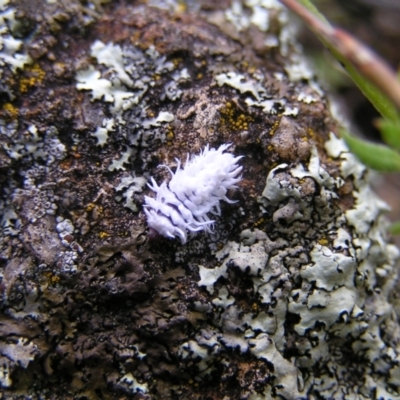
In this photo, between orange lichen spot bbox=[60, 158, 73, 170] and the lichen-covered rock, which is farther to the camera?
orange lichen spot bbox=[60, 158, 73, 170]

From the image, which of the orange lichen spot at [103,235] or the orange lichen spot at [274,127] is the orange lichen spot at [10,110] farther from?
the orange lichen spot at [274,127]

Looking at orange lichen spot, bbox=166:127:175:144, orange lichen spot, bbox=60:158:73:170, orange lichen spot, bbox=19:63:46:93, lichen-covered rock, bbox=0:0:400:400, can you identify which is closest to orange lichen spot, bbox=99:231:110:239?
lichen-covered rock, bbox=0:0:400:400

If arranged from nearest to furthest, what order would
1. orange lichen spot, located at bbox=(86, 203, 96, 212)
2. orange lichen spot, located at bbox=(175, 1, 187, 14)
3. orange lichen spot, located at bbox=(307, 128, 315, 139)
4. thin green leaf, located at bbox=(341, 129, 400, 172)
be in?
1. thin green leaf, located at bbox=(341, 129, 400, 172)
2. orange lichen spot, located at bbox=(86, 203, 96, 212)
3. orange lichen spot, located at bbox=(307, 128, 315, 139)
4. orange lichen spot, located at bbox=(175, 1, 187, 14)

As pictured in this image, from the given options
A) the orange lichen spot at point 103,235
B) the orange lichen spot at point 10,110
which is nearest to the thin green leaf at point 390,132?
the orange lichen spot at point 103,235

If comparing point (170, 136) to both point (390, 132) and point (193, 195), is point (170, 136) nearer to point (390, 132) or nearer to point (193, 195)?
point (193, 195)

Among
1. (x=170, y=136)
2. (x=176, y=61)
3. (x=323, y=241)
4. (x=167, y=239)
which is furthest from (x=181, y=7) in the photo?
(x=323, y=241)

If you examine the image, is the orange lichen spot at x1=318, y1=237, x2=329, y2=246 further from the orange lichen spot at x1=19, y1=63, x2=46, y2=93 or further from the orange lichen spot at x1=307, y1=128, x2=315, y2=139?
the orange lichen spot at x1=19, y1=63, x2=46, y2=93
